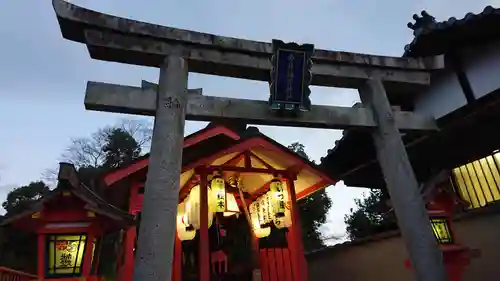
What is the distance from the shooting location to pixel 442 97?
839 cm

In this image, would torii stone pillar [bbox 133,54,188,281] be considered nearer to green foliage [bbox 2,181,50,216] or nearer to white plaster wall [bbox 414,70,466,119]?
white plaster wall [bbox 414,70,466,119]

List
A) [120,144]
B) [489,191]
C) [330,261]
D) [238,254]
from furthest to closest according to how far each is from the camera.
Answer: [120,144] → [330,261] → [238,254] → [489,191]

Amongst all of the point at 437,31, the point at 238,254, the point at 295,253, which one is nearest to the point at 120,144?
the point at 238,254

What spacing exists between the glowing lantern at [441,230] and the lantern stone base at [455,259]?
12 centimetres

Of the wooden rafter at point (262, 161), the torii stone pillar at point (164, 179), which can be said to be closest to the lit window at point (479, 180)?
the wooden rafter at point (262, 161)

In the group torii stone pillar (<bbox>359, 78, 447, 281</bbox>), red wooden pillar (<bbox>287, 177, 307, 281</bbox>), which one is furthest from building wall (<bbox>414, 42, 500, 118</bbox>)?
red wooden pillar (<bbox>287, 177, 307, 281</bbox>)

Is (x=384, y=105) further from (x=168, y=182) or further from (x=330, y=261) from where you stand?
(x=330, y=261)

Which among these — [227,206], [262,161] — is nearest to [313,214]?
[262,161]

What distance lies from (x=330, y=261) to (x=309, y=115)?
7521mm

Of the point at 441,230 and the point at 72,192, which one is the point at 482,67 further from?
the point at 72,192

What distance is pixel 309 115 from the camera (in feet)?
17.9

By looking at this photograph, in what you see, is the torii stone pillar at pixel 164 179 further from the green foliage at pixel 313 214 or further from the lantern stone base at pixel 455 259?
the green foliage at pixel 313 214

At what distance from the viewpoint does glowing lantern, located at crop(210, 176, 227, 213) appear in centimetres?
790

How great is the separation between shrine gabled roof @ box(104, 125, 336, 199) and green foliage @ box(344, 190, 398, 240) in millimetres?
1839
